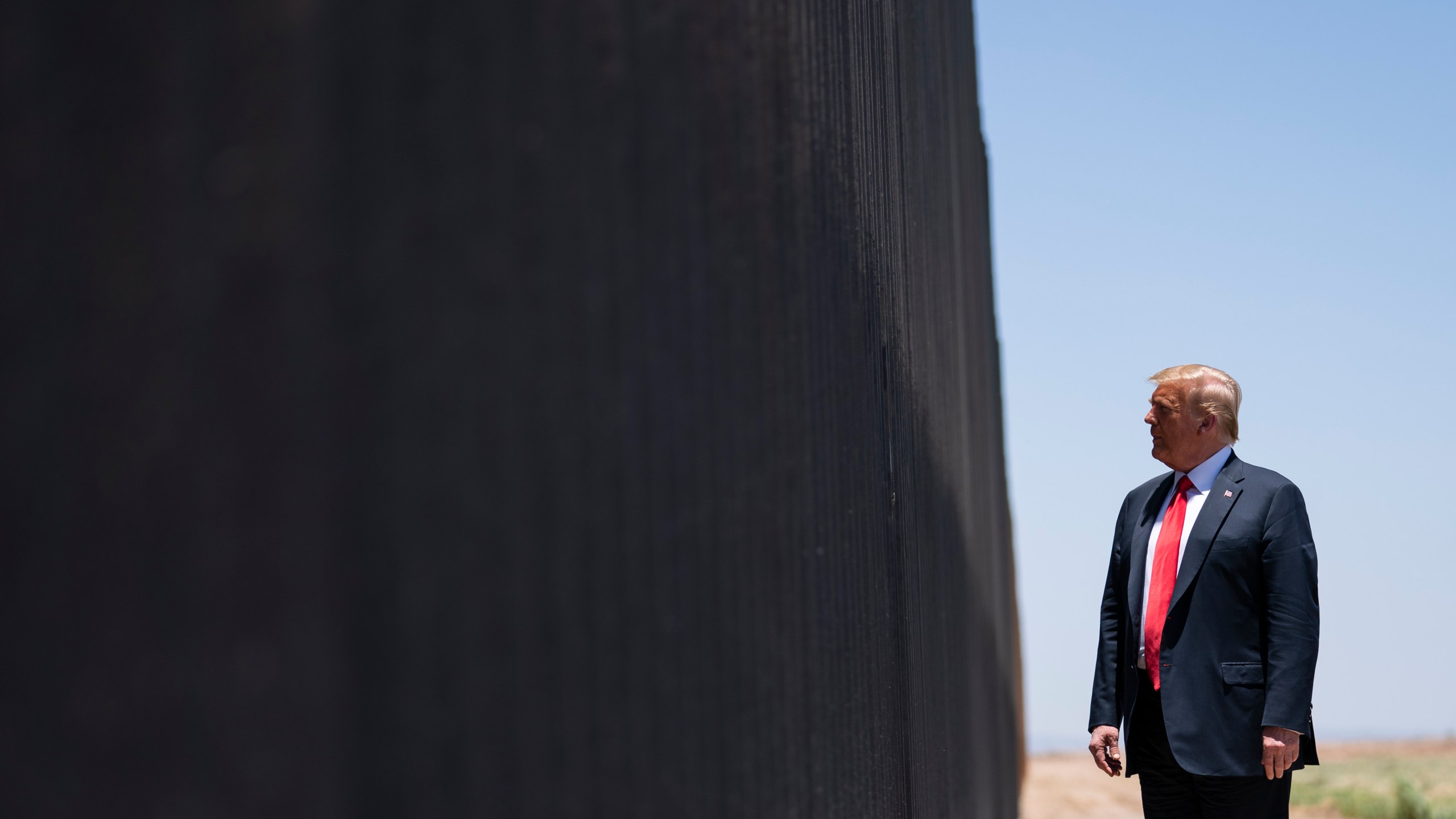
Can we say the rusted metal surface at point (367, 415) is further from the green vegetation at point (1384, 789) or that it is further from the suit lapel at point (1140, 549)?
the green vegetation at point (1384, 789)

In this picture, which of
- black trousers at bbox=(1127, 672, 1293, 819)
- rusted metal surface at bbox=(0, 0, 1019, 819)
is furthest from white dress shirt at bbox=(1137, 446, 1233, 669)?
rusted metal surface at bbox=(0, 0, 1019, 819)

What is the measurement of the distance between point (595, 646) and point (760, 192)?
2.63ft

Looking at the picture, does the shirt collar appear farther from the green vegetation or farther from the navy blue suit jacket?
the green vegetation

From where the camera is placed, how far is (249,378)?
33.5 inches

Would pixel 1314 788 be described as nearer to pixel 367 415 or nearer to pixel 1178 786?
pixel 1178 786

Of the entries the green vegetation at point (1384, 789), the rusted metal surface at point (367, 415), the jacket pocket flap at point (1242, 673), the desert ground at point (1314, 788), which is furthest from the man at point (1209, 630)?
the green vegetation at point (1384, 789)

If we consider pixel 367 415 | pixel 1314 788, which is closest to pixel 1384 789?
pixel 1314 788

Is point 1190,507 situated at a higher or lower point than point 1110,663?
higher

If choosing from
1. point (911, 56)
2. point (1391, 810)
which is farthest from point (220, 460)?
point (1391, 810)

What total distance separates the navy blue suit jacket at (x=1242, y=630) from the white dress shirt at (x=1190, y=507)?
52mm

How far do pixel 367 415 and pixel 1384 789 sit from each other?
2220cm

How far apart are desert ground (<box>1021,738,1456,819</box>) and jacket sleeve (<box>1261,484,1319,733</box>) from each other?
432 inches

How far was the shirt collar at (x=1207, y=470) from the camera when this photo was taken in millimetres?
4445

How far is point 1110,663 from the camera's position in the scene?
4598 millimetres
